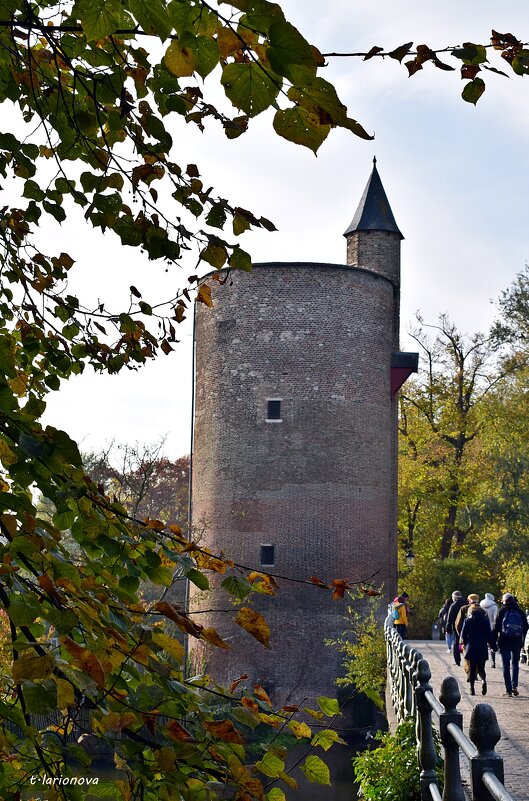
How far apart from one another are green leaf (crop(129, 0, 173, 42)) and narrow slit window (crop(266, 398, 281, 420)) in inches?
1000

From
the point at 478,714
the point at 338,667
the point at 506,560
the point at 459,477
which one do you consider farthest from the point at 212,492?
the point at 478,714

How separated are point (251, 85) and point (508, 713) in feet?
36.4

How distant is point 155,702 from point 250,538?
2438cm

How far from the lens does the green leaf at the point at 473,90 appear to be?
312 cm

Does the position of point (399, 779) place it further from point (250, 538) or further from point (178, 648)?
point (250, 538)

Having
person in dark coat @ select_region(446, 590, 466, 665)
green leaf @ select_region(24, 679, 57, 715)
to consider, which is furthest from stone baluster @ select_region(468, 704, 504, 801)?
person in dark coat @ select_region(446, 590, 466, 665)

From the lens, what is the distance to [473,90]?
10.3ft

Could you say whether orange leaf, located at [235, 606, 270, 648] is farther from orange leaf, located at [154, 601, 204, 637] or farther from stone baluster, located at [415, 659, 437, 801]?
stone baluster, located at [415, 659, 437, 801]

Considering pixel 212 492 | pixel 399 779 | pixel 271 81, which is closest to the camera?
pixel 271 81

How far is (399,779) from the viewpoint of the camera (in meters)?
8.52

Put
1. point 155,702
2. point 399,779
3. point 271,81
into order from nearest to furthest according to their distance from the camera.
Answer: point 271,81, point 155,702, point 399,779

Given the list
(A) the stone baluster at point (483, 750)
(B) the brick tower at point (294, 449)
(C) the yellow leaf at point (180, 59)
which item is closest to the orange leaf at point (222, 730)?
(A) the stone baluster at point (483, 750)

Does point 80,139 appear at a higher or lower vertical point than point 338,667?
higher

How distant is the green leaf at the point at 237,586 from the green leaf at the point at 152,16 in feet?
5.26
